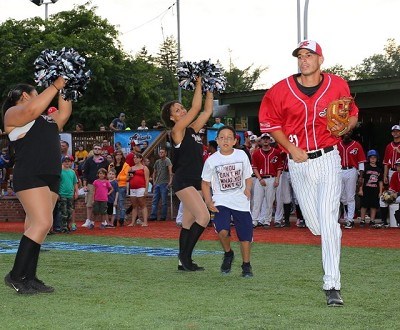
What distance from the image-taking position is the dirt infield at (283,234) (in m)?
14.4

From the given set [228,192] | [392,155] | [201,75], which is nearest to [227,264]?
[228,192]

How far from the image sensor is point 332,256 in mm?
6773

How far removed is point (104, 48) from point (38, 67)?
51.4 m

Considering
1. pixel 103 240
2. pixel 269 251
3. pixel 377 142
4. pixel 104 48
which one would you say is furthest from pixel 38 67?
pixel 104 48

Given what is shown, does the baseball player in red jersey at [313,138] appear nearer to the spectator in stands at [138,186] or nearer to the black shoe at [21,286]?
the black shoe at [21,286]

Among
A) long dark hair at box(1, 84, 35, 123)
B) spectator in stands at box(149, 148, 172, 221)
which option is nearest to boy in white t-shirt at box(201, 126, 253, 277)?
long dark hair at box(1, 84, 35, 123)

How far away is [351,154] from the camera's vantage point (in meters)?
18.4

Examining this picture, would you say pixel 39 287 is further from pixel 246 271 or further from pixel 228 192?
pixel 228 192

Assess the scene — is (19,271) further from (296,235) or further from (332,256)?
(296,235)

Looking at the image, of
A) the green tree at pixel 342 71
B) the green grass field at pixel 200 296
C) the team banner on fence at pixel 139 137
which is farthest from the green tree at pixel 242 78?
the green grass field at pixel 200 296

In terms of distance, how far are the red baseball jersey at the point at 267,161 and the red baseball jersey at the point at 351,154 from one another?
4.93ft

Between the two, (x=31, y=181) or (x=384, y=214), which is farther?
(x=384, y=214)

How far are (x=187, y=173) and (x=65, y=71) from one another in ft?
7.47

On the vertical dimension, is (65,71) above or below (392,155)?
above
